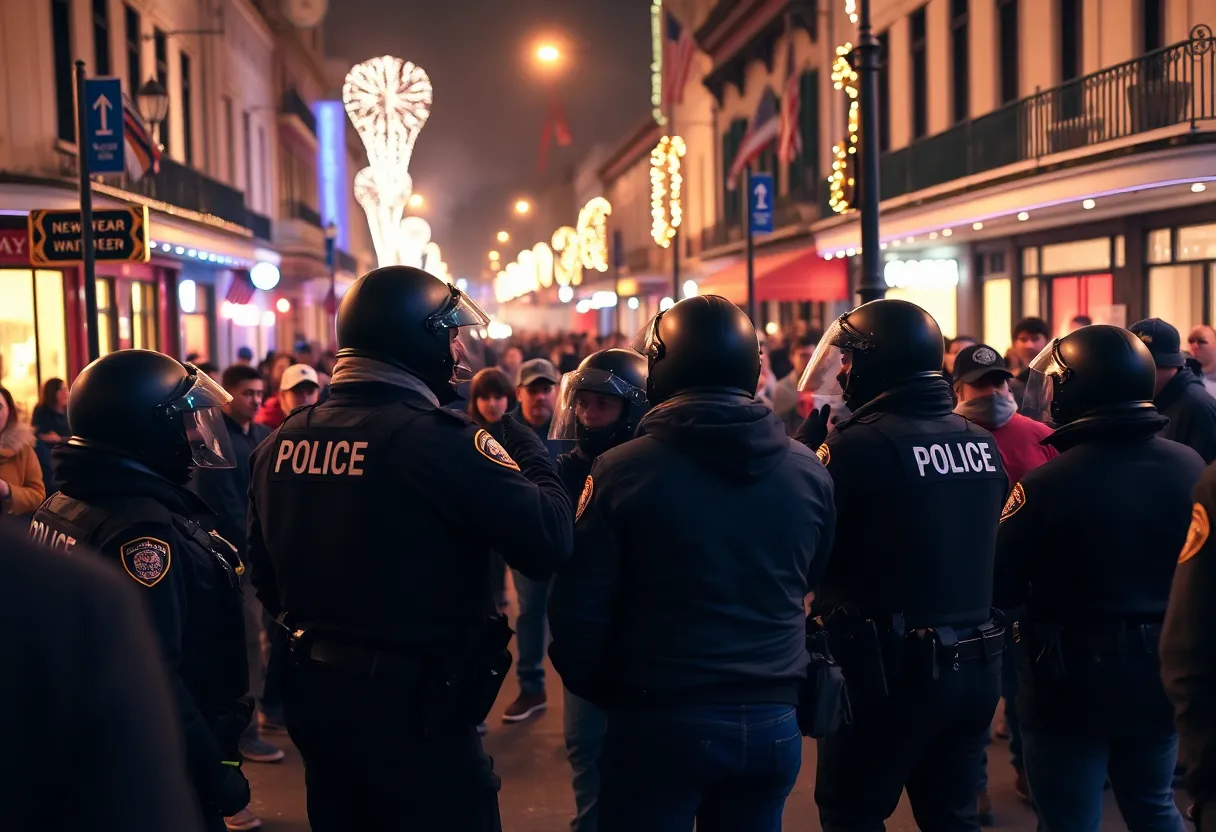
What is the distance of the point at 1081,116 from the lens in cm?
1598

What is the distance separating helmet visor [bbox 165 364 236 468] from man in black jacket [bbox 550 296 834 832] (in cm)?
106

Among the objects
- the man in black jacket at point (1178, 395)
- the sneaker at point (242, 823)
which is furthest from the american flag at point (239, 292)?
the man in black jacket at point (1178, 395)

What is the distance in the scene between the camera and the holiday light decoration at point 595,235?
4650 centimetres

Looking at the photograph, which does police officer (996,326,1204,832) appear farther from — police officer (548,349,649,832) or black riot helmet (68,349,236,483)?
black riot helmet (68,349,236,483)

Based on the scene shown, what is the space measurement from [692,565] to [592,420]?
1684 mm

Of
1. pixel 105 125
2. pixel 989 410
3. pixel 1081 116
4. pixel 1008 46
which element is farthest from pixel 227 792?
pixel 1008 46

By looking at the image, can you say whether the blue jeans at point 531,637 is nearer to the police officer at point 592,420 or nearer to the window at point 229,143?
the police officer at point 592,420

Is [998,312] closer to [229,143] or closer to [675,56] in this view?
[675,56]

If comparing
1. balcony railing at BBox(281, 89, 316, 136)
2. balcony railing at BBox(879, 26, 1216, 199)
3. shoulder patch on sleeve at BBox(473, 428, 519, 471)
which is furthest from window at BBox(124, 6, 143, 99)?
shoulder patch on sleeve at BBox(473, 428, 519, 471)

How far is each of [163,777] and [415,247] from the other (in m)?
62.6

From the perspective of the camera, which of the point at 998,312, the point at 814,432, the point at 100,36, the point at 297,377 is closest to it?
the point at 814,432

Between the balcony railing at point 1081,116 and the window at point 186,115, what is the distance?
14919 mm

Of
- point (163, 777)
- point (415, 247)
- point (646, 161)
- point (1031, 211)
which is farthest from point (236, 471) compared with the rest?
point (415, 247)

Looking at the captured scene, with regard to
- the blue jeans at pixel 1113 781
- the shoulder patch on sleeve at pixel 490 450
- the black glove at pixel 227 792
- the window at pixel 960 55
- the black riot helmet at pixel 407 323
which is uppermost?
the window at pixel 960 55
